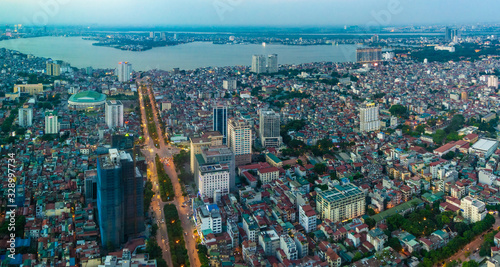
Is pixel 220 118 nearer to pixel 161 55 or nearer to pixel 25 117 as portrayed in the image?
pixel 25 117

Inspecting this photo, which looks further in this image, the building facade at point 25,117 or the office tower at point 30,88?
the office tower at point 30,88

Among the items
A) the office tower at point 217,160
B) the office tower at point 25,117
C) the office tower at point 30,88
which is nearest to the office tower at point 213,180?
the office tower at point 217,160

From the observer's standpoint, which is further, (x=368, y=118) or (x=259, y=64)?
(x=259, y=64)

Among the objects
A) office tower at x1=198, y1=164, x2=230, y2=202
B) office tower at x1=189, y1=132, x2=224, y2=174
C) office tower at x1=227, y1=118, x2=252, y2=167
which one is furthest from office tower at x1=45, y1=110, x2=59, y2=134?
office tower at x1=198, y1=164, x2=230, y2=202

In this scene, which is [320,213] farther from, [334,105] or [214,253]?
[334,105]

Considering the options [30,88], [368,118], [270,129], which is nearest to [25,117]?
[30,88]

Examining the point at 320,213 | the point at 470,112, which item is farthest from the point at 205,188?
the point at 470,112

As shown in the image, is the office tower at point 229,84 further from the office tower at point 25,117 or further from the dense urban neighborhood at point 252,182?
the office tower at point 25,117
